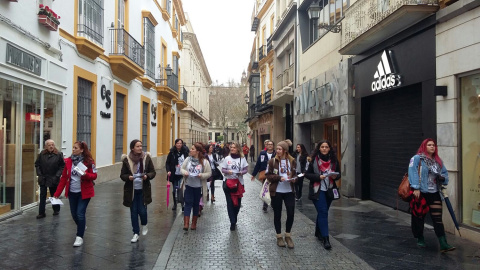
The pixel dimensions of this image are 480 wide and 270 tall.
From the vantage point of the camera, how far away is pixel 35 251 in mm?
5770

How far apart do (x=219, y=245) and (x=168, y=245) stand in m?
0.80

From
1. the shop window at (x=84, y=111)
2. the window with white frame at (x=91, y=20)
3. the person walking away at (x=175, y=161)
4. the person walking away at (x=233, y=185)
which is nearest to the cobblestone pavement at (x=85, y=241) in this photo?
the person walking away at (x=175, y=161)

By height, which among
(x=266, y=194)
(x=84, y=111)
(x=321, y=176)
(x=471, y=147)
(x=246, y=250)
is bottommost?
(x=246, y=250)

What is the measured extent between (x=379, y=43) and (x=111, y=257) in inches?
314

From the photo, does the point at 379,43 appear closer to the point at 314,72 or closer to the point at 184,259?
the point at 314,72

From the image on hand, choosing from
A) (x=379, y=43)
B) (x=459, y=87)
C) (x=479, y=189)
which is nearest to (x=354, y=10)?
(x=379, y=43)

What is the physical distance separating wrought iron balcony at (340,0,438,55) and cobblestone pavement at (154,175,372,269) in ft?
15.0

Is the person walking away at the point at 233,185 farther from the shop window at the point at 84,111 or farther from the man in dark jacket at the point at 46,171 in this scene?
the shop window at the point at 84,111

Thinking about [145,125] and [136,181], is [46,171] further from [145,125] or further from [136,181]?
[145,125]

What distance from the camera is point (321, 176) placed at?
20.0ft

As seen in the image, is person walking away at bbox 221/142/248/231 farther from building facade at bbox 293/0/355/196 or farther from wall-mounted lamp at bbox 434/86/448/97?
building facade at bbox 293/0/355/196

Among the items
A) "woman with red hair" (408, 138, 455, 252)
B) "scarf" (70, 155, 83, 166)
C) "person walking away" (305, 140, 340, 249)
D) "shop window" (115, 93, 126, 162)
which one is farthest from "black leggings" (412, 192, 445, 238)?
"shop window" (115, 93, 126, 162)

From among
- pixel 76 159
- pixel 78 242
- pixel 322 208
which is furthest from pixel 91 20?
pixel 322 208

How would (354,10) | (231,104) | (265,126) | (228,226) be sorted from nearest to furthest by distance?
1. (228,226)
2. (354,10)
3. (265,126)
4. (231,104)
